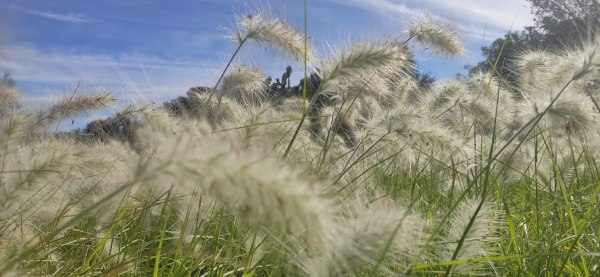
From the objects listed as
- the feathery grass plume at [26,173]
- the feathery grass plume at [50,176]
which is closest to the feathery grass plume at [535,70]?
the feathery grass plume at [50,176]

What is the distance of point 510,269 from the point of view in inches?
82.3

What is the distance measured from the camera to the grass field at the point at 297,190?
3.03 ft

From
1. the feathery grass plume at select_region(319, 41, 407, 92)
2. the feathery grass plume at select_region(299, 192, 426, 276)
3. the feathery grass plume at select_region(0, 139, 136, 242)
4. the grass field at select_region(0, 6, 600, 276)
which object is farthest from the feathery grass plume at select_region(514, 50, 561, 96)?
the feathery grass plume at select_region(0, 139, 136, 242)

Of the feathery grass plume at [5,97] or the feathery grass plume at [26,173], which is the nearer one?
the feathery grass plume at [26,173]

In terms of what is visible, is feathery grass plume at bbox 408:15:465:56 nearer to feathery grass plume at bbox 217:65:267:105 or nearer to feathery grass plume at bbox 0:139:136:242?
feathery grass plume at bbox 217:65:267:105

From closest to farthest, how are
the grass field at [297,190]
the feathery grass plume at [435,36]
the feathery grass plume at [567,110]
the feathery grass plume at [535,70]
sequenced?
the grass field at [297,190]
the feathery grass plume at [567,110]
the feathery grass plume at [535,70]
the feathery grass plume at [435,36]

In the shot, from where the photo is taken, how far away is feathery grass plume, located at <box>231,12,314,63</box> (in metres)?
2.39

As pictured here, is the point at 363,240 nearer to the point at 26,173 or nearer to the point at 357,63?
the point at 26,173

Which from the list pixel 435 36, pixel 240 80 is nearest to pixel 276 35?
pixel 240 80

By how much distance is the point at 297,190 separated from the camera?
0.85 metres

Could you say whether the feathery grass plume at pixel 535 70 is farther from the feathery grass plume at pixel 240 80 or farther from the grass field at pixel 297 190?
the feathery grass plume at pixel 240 80

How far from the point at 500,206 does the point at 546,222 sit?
0.85 feet

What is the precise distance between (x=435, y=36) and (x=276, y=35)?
3.43ft

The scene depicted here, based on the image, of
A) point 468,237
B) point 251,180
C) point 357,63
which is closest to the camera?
point 251,180
